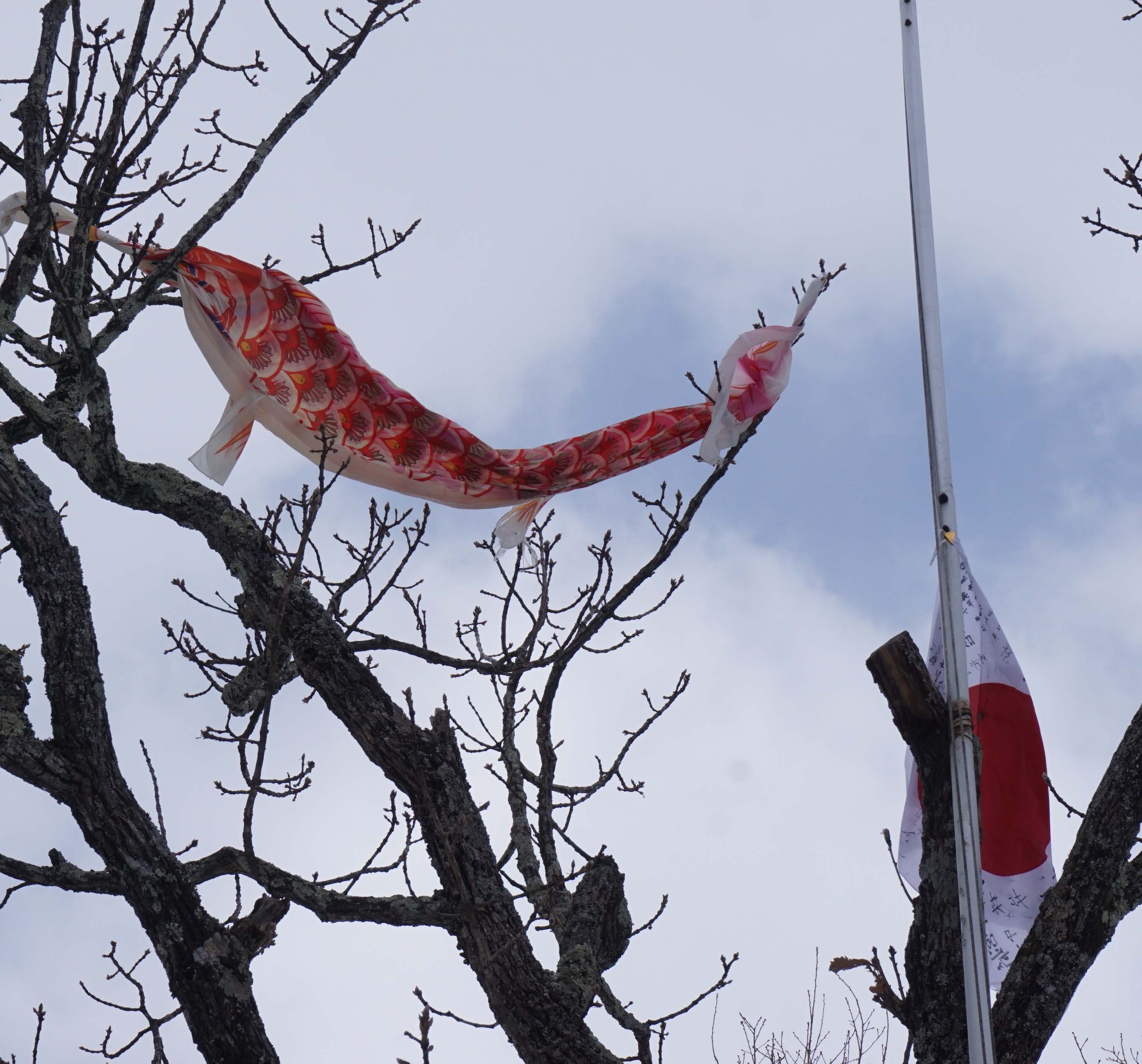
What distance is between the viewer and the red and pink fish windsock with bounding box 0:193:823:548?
12.7 ft

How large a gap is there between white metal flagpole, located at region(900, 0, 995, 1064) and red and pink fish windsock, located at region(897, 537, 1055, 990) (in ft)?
0.29

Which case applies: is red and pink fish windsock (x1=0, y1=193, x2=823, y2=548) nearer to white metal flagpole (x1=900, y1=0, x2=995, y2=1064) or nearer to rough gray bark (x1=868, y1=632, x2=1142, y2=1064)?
white metal flagpole (x1=900, y1=0, x2=995, y2=1064)

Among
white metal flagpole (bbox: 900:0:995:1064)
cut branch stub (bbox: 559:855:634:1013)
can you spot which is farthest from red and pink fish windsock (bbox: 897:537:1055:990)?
cut branch stub (bbox: 559:855:634:1013)

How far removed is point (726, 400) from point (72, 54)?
7.29 feet

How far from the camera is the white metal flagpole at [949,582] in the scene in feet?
9.35

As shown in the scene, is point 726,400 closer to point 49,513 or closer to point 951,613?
point 951,613

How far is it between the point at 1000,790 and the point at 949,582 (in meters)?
0.61

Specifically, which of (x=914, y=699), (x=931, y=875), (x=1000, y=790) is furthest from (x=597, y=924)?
(x=1000, y=790)

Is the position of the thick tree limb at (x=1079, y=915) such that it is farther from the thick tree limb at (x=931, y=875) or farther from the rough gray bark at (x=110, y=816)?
the rough gray bark at (x=110, y=816)

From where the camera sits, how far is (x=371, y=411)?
A: 404cm

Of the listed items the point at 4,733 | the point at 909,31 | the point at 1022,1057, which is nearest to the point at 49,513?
the point at 4,733

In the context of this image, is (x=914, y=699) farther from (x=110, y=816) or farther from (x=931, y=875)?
(x=110, y=816)

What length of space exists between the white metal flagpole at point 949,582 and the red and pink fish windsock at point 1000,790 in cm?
9

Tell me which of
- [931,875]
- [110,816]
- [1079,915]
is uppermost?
[110,816]
